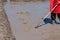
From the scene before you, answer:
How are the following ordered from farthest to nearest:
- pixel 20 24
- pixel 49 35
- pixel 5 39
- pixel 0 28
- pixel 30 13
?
pixel 30 13
pixel 20 24
pixel 49 35
pixel 0 28
pixel 5 39

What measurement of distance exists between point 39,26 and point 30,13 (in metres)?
1.59

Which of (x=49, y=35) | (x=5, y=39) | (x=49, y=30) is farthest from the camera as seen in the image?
(x=49, y=30)

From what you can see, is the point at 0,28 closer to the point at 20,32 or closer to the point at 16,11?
the point at 20,32

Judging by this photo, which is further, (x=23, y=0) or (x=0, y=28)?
(x=23, y=0)

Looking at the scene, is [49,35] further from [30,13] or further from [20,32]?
[30,13]

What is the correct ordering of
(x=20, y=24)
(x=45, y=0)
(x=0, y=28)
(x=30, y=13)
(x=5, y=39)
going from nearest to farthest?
1. (x=5, y=39)
2. (x=0, y=28)
3. (x=20, y=24)
4. (x=30, y=13)
5. (x=45, y=0)

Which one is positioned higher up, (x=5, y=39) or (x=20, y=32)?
(x=5, y=39)

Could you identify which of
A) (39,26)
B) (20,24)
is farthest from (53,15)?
(20,24)

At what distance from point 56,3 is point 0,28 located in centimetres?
135

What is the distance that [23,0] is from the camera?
8.70 m

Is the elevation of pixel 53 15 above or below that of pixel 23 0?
above

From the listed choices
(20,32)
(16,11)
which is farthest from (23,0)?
(20,32)

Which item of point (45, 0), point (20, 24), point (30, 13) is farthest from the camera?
point (45, 0)

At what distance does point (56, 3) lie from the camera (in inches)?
157
